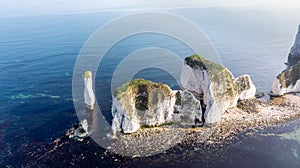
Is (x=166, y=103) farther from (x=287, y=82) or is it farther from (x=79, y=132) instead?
(x=287, y=82)

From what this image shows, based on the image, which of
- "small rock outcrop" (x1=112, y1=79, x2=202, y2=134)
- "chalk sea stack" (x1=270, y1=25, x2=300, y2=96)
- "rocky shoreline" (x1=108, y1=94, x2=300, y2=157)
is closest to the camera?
"rocky shoreline" (x1=108, y1=94, x2=300, y2=157)

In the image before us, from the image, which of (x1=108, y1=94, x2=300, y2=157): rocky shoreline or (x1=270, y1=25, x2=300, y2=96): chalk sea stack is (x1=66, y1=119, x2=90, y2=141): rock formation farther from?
(x1=270, y1=25, x2=300, y2=96): chalk sea stack

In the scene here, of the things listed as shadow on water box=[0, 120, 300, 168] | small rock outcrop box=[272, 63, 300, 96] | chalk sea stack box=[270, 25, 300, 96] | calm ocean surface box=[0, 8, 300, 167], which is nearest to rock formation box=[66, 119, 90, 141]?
shadow on water box=[0, 120, 300, 168]

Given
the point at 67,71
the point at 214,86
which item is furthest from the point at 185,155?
the point at 67,71

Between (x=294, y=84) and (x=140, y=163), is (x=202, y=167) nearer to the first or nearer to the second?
(x=140, y=163)

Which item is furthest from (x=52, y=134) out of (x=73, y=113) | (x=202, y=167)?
(x=202, y=167)

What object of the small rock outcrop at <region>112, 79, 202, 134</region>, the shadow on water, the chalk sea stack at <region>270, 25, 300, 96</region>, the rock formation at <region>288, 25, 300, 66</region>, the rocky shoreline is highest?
the rock formation at <region>288, 25, 300, 66</region>
